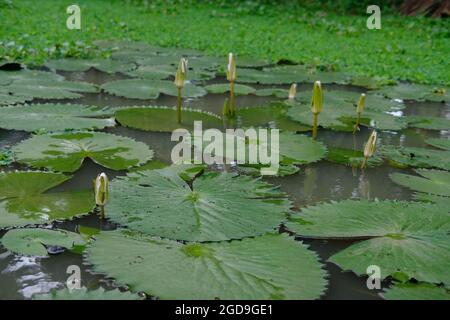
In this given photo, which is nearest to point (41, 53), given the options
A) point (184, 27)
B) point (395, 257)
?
point (184, 27)

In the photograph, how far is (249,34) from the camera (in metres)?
7.47

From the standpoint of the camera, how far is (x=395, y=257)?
1790 mm

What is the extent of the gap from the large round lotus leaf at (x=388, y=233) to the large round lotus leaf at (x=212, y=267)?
17 cm

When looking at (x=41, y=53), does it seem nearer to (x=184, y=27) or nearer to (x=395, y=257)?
(x=184, y=27)

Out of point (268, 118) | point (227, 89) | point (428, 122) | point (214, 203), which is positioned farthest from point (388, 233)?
point (227, 89)

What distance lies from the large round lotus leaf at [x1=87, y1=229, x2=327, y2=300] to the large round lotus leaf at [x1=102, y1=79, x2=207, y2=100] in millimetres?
2178

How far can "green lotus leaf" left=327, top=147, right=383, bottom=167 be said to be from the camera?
9.23ft

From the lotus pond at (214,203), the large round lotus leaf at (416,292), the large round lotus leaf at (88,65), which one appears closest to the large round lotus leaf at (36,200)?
the lotus pond at (214,203)

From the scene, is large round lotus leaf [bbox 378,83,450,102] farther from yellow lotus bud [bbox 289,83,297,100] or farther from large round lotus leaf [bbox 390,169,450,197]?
large round lotus leaf [bbox 390,169,450,197]

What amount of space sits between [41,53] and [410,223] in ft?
13.5

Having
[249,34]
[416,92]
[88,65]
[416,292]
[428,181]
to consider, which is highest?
[249,34]

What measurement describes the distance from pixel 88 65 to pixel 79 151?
2.43 m

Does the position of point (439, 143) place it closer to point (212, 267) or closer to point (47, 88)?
point (212, 267)

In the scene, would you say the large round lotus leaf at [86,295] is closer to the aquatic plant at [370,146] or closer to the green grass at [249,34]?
the aquatic plant at [370,146]
